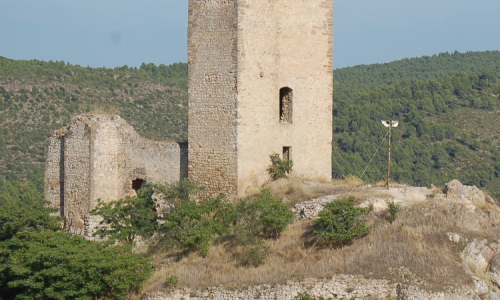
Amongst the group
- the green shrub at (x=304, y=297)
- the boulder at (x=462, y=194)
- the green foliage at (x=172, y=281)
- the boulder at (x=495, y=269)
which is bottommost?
the green shrub at (x=304, y=297)

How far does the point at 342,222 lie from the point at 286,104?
184 inches

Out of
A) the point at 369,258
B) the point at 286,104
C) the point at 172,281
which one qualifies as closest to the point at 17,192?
the point at 286,104

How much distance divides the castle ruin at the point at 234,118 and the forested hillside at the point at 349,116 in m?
11.8

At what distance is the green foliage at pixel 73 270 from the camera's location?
15.0 m

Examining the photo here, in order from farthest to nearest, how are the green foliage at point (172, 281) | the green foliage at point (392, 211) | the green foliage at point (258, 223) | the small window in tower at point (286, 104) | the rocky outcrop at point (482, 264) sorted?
the small window in tower at point (286, 104) → the green foliage at point (392, 211) → the green foliage at point (258, 223) → the green foliage at point (172, 281) → the rocky outcrop at point (482, 264)

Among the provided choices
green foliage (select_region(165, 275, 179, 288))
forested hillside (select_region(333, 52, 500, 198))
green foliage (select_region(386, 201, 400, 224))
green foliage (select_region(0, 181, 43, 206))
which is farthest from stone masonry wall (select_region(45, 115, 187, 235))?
forested hillside (select_region(333, 52, 500, 198))

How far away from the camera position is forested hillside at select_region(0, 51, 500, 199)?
34438 millimetres

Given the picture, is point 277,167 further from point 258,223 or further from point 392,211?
point 392,211

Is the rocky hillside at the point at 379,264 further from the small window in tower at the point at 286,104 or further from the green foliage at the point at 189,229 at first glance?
the small window in tower at the point at 286,104

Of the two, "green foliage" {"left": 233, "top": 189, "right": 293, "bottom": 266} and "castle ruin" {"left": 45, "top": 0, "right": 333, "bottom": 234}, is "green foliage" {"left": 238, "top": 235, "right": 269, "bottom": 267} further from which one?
"castle ruin" {"left": 45, "top": 0, "right": 333, "bottom": 234}

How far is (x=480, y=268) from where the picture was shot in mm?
14602

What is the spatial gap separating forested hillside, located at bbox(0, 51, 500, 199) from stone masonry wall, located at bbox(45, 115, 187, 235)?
12096 mm

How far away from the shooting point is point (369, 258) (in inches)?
572

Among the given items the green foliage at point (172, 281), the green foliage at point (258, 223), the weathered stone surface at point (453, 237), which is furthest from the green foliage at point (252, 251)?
the weathered stone surface at point (453, 237)
